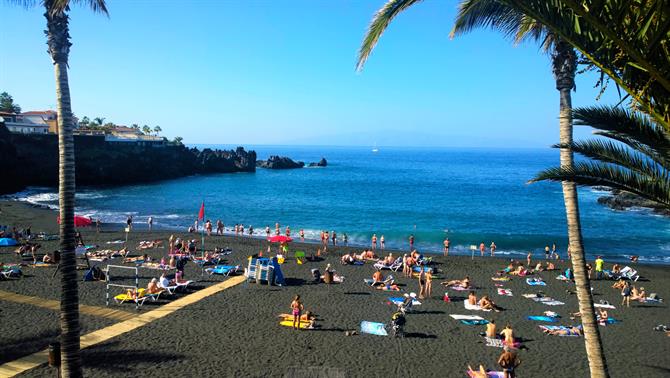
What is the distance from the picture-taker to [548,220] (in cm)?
5131

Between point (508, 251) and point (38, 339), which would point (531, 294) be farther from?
point (38, 339)

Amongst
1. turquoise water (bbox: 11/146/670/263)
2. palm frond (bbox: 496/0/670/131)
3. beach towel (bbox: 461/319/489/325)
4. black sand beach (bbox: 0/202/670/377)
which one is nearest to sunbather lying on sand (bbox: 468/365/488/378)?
black sand beach (bbox: 0/202/670/377)

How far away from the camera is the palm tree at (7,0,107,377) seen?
7215 mm

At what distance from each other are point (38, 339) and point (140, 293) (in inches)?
165

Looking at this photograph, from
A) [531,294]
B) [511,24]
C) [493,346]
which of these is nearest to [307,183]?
[531,294]

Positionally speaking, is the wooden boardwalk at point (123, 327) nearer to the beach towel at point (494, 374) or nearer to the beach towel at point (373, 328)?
the beach towel at point (373, 328)

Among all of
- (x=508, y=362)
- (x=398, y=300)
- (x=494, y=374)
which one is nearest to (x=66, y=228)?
(x=508, y=362)

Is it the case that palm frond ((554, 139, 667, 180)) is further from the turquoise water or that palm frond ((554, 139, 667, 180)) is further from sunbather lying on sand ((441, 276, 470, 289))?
the turquoise water

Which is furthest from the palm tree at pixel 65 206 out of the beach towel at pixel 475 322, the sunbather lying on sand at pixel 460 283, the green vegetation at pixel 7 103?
the green vegetation at pixel 7 103

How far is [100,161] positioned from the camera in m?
72.0

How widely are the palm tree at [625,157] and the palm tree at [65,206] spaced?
24.2ft

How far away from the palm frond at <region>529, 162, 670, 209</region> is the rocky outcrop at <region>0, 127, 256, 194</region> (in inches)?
2709

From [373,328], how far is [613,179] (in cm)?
1133

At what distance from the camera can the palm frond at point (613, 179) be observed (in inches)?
196
